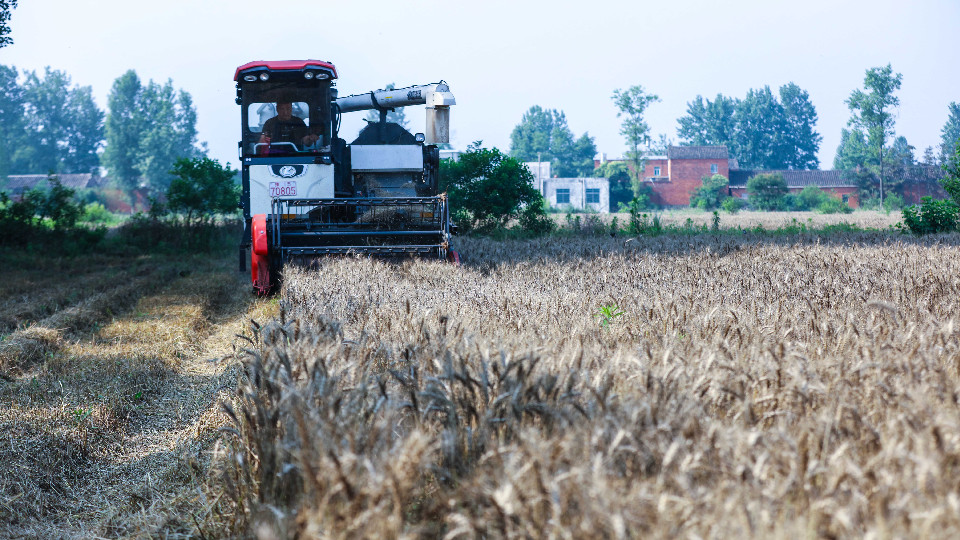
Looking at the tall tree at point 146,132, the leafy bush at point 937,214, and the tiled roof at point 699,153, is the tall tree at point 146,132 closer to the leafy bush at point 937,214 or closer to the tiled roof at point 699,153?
the tiled roof at point 699,153

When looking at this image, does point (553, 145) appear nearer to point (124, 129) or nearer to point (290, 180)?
point (124, 129)

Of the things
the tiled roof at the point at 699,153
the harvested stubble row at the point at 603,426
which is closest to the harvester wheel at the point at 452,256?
the harvested stubble row at the point at 603,426

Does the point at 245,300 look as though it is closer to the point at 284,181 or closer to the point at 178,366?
the point at 284,181

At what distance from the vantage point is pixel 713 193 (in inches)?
2886

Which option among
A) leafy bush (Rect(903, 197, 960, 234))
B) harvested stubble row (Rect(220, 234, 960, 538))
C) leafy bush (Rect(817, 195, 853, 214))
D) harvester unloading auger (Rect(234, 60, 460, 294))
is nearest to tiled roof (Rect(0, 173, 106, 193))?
leafy bush (Rect(817, 195, 853, 214))

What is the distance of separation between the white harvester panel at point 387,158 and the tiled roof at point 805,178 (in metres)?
66.9

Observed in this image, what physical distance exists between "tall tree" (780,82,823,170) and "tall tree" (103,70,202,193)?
237 feet

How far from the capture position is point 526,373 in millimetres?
3109

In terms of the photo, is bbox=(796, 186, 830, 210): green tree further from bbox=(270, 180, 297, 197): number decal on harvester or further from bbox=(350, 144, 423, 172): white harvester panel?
bbox=(270, 180, 297, 197): number decal on harvester

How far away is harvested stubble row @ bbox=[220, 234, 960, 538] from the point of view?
2.16m

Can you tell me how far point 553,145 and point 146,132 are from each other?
50684 millimetres

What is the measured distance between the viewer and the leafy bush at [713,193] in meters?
72.0

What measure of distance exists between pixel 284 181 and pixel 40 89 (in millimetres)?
111459

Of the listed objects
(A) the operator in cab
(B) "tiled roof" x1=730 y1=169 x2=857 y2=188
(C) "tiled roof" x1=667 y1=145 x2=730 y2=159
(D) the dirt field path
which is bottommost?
(D) the dirt field path
